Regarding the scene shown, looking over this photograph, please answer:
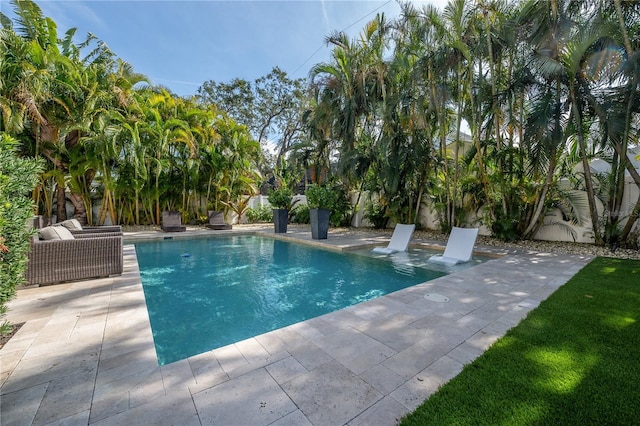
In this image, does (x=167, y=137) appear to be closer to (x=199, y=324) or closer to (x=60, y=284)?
(x=60, y=284)

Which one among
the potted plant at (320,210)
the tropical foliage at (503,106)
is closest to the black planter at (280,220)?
the potted plant at (320,210)

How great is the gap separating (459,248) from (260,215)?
12.3m

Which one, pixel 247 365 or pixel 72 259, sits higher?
pixel 72 259

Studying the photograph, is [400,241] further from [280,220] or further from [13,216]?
[13,216]

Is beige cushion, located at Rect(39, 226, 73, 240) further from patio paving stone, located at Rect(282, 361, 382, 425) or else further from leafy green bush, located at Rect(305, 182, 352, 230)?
leafy green bush, located at Rect(305, 182, 352, 230)

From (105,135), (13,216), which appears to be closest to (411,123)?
(13,216)

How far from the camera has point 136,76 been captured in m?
11.7

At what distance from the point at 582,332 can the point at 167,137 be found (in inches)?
538

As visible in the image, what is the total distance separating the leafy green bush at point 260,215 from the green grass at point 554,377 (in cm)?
1488

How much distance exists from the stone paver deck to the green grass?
0.51ft

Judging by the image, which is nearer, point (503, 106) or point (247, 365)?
point (247, 365)

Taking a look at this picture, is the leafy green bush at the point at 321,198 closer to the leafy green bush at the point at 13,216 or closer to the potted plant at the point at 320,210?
the potted plant at the point at 320,210

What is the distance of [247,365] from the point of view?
2408mm

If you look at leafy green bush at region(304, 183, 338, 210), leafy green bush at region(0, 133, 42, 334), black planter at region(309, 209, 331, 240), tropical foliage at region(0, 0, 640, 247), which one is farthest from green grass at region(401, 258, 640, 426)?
leafy green bush at region(304, 183, 338, 210)
